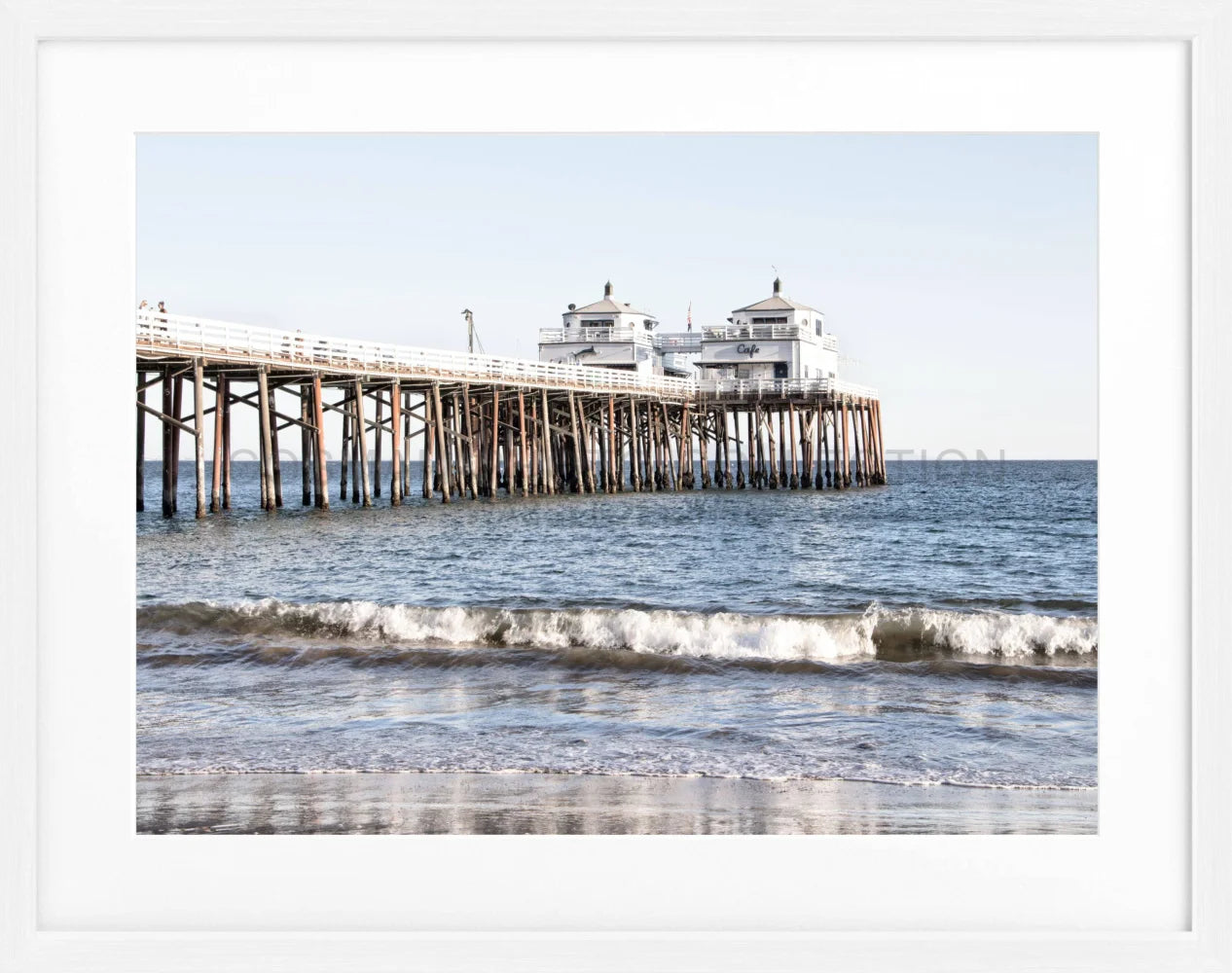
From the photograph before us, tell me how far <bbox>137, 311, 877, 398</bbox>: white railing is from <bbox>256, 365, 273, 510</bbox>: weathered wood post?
459 millimetres

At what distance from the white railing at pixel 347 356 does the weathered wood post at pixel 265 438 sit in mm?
444

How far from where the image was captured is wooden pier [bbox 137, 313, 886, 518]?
2014cm

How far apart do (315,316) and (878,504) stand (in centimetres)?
1522

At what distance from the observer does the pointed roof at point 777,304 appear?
38594mm

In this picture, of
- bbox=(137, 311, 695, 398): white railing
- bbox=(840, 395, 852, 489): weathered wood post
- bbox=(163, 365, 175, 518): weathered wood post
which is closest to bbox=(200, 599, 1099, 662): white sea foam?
bbox=(137, 311, 695, 398): white railing

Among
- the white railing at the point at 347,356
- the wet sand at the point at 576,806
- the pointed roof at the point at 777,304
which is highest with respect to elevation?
the pointed roof at the point at 777,304

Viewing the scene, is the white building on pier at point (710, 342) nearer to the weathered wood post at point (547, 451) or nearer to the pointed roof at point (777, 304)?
the pointed roof at point (777, 304)

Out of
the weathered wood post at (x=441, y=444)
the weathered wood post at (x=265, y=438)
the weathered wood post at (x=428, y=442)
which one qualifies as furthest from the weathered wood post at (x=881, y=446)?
the weathered wood post at (x=265, y=438)

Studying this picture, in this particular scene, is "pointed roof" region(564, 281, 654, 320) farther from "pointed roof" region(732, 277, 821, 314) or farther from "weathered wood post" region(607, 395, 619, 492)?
"weathered wood post" region(607, 395, 619, 492)

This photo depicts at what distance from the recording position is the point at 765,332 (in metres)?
38.8

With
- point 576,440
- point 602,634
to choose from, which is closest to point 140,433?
point 602,634

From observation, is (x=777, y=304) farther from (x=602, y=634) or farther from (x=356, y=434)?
(x=602, y=634)

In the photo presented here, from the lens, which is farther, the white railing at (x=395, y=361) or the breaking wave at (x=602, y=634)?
the white railing at (x=395, y=361)
